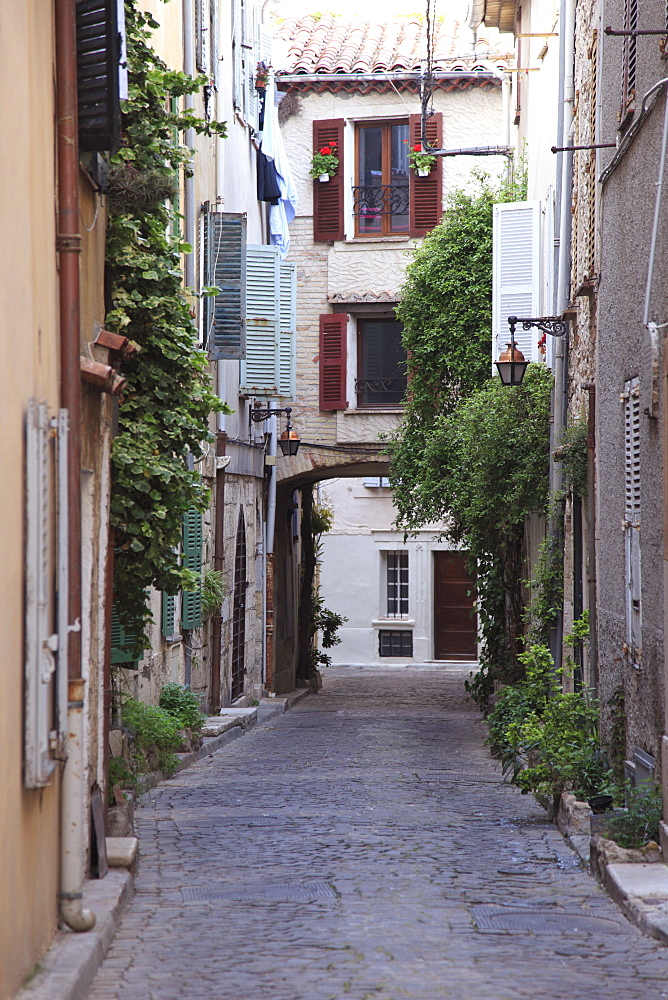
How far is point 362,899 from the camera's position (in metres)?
6.72

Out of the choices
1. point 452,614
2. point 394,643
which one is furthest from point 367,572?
point 452,614

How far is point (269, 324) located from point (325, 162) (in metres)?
6.33

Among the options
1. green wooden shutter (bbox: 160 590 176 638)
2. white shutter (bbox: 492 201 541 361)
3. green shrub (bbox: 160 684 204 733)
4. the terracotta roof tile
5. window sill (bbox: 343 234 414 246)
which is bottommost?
green shrub (bbox: 160 684 204 733)

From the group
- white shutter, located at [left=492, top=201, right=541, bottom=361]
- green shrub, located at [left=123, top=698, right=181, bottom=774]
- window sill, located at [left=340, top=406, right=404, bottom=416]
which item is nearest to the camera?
green shrub, located at [left=123, top=698, right=181, bottom=774]

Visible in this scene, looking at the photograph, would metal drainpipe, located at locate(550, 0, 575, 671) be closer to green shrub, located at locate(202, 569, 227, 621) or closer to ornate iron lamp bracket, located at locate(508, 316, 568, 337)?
ornate iron lamp bracket, located at locate(508, 316, 568, 337)

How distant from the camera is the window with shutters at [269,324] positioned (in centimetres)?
1762

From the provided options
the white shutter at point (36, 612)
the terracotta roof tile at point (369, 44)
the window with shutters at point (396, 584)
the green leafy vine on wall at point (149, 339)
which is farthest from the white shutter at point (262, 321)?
the window with shutters at point (396, 584)

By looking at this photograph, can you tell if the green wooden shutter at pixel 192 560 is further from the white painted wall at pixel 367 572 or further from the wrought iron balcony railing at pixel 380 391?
the white painted wall at pixel 367 572

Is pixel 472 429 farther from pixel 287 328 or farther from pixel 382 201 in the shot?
pixel 382 201

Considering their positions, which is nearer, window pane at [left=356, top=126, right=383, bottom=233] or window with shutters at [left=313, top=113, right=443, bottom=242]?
window with shutters at [left=313, top=113, right=443, bottom=242]

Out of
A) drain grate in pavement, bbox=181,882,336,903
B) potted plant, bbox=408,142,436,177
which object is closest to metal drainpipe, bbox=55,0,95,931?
drain grate in pavement, bbox=181,882,336,903

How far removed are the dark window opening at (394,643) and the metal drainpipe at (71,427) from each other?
25.5 m

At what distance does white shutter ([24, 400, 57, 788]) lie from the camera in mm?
4875

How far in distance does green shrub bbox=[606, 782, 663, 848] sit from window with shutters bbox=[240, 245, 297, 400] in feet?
37.4
